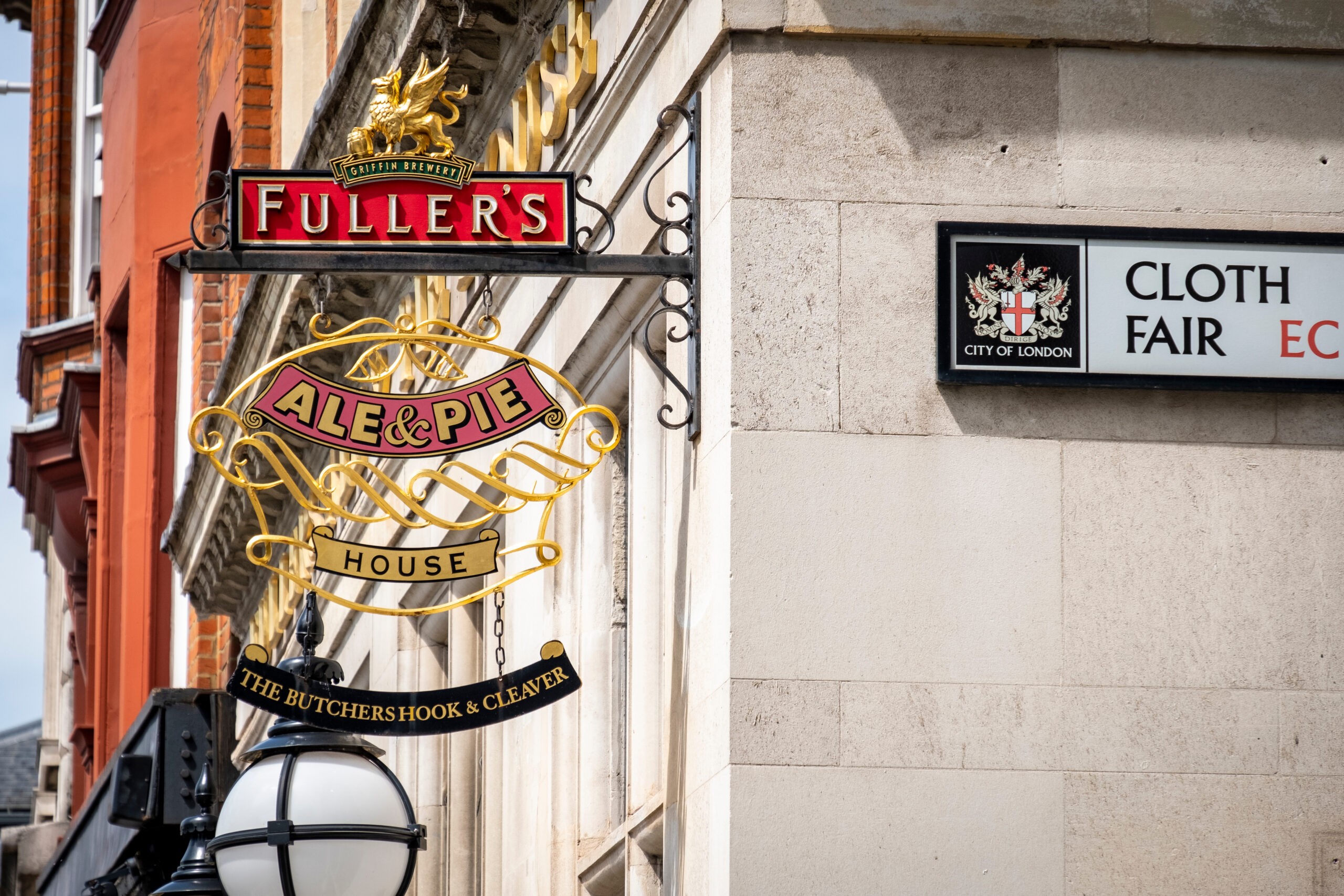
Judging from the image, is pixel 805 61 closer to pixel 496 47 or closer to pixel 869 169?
pixel 869 169

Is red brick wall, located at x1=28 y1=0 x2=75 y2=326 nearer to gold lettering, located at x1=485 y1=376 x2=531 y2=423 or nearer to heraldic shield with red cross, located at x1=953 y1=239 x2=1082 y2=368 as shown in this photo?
gold lettering, located at x1=485 y1=376 x2=531 y2=423

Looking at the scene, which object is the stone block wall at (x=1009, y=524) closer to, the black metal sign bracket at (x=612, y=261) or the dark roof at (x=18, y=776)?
the black metal sign bracket at (x=612, y=261)

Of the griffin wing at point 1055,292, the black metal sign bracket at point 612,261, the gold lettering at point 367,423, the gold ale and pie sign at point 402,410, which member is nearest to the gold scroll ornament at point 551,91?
the black metal sign bracket at point 612,261

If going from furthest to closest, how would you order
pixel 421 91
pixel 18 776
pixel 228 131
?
pixel 18 776
pixel 228 131
pixel 421 91

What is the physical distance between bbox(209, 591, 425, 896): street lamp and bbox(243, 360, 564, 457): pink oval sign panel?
1.01m

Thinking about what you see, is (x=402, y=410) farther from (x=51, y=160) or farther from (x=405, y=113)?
(x=51, y=160)

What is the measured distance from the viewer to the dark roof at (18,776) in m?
56.9

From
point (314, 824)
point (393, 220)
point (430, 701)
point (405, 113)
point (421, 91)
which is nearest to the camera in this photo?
point (430, 701)

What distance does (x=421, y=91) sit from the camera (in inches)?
460

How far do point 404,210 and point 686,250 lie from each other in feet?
3.77

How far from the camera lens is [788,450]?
943 cm

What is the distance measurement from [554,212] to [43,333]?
30.3 meters

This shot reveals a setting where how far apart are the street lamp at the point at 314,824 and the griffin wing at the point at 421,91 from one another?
2.61 m

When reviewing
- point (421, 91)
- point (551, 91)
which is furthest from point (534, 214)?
point (551, 91)
